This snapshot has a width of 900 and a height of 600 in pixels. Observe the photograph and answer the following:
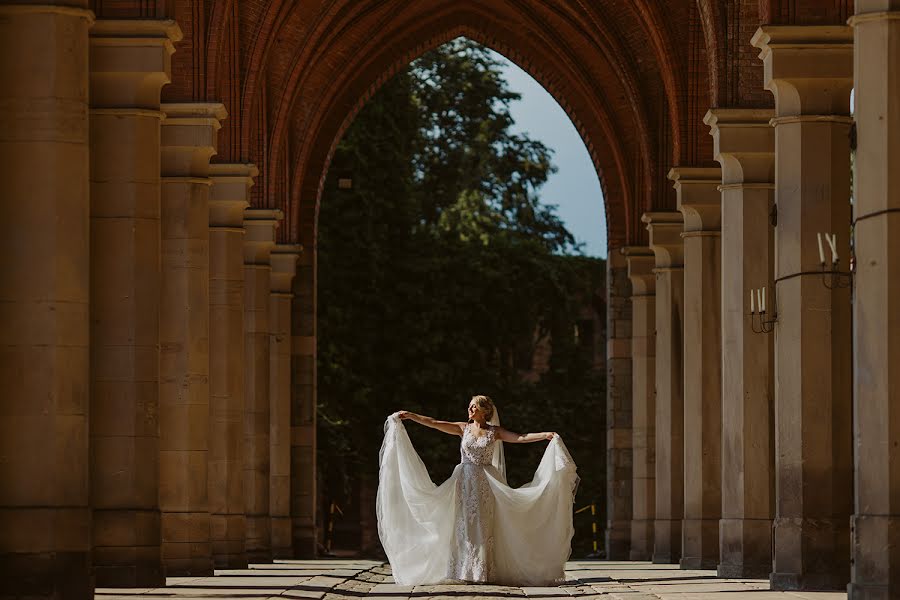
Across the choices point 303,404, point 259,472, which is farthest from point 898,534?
point 303,404

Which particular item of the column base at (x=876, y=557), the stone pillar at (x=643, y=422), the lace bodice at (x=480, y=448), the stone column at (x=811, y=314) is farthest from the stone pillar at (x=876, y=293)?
the stone pillar at (x=643, y=422)

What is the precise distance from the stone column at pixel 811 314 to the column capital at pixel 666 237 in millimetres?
12573

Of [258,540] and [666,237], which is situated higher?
[666,237]

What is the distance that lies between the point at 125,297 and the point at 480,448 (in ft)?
13.1

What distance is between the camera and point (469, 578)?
19500 millimetres

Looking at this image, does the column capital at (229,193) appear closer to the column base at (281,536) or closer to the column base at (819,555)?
the column base at (281,536)

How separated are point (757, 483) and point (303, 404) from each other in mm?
15599

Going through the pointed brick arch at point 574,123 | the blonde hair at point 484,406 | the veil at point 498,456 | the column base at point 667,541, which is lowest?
the column base at point 667,541

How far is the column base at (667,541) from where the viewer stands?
30.4 meters

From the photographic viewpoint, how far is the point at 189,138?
23.0 metres

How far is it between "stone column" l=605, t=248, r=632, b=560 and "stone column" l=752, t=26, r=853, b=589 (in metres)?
17.9

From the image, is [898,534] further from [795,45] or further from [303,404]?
[303,404]

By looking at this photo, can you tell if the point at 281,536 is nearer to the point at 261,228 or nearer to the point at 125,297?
the point at 261,228

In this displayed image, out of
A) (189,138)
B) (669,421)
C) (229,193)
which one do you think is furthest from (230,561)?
(669,421)
